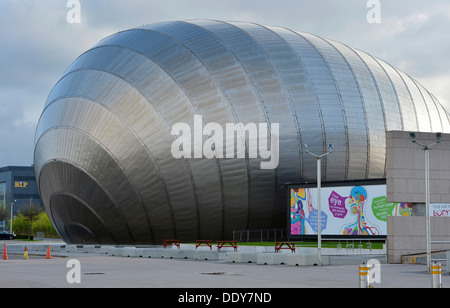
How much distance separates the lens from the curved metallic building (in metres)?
50.8

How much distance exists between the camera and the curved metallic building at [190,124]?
5081cm

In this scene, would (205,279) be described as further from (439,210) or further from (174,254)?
(439,210)

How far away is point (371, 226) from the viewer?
4928 centimetres

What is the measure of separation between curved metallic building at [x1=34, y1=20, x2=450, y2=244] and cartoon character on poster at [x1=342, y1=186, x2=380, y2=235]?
5278 millimetres

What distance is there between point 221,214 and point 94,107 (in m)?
13.1

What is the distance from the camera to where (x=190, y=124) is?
165 feet

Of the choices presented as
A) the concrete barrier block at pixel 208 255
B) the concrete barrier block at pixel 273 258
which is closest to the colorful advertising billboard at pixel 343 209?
the concrete barrier block at pixel 208 255

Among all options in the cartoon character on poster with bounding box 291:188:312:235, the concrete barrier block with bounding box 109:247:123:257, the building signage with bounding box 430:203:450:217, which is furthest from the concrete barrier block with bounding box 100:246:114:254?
the building signage with bounding box 430:203:450:217

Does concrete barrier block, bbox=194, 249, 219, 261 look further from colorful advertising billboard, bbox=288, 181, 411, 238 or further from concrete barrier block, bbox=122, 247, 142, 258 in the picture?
colorful advertising billboard, bbox=288, 181, 411, 238

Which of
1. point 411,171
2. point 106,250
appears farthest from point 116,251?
point 411,171

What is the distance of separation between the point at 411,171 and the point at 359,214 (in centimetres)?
1242

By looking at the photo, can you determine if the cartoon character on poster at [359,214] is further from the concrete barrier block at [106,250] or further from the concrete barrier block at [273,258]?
the concrete barrier block at [106,250]
